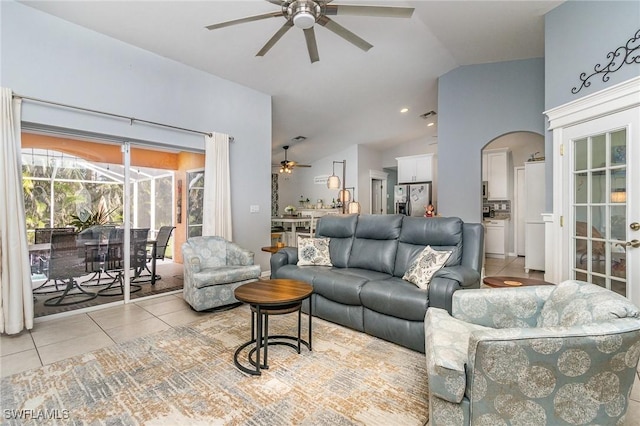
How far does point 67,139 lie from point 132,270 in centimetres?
177

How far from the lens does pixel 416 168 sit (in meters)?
8.37

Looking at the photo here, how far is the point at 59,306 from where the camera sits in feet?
11.2

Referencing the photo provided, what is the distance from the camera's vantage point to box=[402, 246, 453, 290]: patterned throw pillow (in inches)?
106

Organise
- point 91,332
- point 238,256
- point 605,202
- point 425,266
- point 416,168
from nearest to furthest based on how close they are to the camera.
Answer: point 605,202 < point 425,266 < point 91,332 < point 238,256 < point 416,168

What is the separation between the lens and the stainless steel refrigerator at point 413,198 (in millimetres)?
7907

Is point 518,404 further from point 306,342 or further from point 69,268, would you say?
point 69,268

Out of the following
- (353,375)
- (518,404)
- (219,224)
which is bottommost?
(353,375)

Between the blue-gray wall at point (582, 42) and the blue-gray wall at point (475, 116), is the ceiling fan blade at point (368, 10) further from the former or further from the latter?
the blue-gray wall at point (475, 116)

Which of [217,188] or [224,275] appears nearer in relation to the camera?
[224,275]

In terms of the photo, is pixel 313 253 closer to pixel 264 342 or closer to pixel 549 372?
pixel 264 342

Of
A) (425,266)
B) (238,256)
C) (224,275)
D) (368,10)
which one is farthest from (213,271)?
(368,10)

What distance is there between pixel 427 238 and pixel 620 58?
220cm

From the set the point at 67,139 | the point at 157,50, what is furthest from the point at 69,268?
the point at 157,50

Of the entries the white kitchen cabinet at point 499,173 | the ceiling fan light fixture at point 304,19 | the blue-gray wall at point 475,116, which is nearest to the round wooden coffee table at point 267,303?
the ceiling fan light fixture at point 304,19
